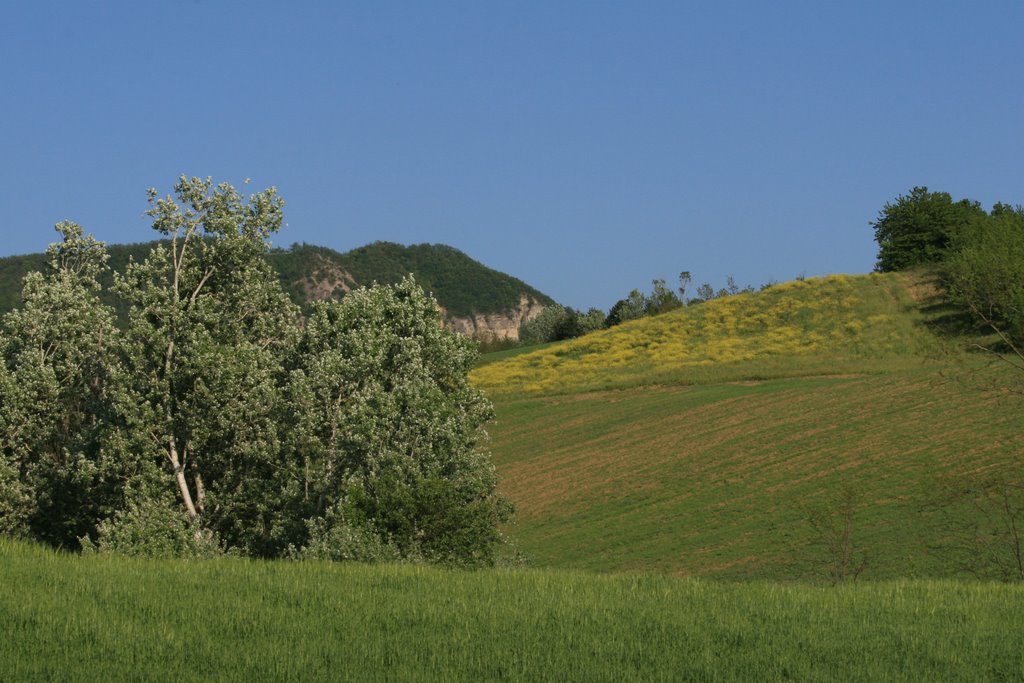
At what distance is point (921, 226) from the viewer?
109812mm

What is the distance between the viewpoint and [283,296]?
3400cm

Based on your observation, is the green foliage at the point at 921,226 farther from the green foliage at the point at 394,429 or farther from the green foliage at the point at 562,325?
the green foliage at the point at 394,429

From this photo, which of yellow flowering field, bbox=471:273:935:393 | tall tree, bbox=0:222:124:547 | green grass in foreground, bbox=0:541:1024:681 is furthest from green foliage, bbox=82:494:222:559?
yellow flowering field, bbox=471:273:935:393

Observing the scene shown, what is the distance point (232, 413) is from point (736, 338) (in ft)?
223

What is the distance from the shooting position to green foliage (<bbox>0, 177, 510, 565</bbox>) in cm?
2784

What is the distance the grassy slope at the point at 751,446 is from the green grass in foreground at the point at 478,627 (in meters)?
10.9

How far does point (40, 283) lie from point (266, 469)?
10.4m

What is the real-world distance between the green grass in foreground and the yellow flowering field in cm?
6140

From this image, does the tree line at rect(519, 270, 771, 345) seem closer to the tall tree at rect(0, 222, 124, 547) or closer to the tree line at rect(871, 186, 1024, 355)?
the tree line at rect(871, 186, 1024, 355)

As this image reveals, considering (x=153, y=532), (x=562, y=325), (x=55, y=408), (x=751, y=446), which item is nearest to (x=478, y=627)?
(x=153, y=532)

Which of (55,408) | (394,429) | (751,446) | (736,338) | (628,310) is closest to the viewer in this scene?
(394,429)

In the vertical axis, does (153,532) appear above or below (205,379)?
below

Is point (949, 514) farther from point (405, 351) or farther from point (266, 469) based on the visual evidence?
point (266, 469)

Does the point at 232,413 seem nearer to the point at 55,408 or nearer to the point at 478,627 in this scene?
the point at 55,408
